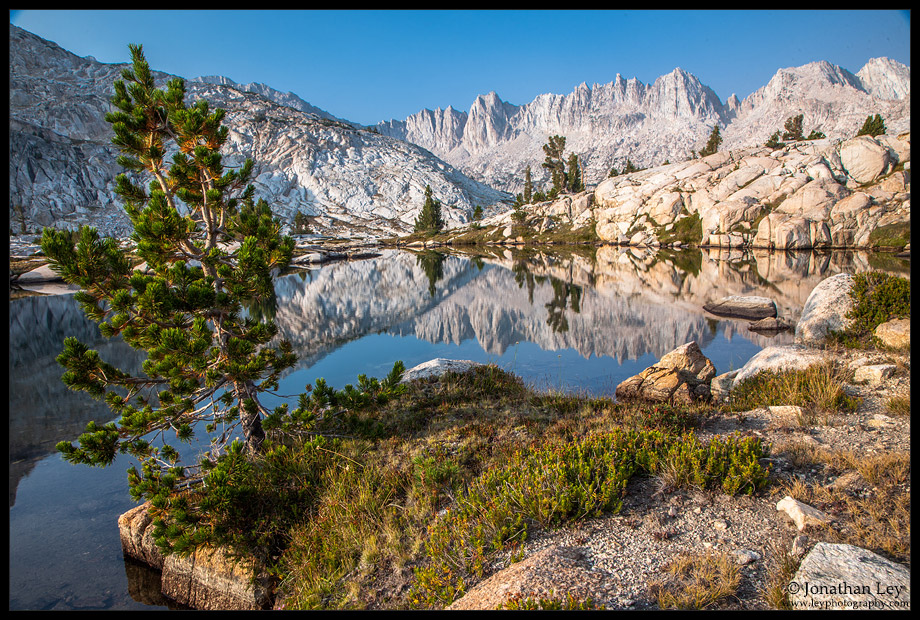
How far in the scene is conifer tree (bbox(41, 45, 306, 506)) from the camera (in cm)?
677

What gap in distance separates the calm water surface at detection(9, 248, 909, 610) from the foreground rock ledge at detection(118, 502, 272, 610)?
1.12 ft

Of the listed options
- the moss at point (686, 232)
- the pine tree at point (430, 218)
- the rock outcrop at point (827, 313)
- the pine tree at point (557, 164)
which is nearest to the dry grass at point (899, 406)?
the rock outcrop at point (827, 313)

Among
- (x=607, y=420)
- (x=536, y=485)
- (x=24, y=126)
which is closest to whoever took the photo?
(x=536, y=485)

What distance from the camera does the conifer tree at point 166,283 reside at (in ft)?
22.2

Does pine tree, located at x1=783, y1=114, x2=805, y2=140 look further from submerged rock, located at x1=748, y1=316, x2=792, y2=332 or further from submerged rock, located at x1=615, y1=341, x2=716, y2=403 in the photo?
submerged rock, located at x1=615, y1=341, x2=716, y2=403

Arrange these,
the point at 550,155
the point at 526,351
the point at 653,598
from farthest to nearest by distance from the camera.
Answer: the point at 550,155 < the point at 526,351 < the point at 653,598

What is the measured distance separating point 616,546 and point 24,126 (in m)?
223

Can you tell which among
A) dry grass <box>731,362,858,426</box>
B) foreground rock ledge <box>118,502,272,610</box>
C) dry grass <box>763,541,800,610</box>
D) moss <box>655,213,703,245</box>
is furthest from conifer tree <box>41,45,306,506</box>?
moss <box>655,213,703,245</box>

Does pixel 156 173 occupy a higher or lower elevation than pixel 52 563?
higher

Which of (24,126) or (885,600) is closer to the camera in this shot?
(885,600)

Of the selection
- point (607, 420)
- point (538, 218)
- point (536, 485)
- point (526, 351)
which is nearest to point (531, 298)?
point (526, 351)

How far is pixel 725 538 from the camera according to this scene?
17.5 feet

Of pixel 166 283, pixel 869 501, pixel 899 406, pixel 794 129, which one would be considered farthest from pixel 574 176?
pixel 166 283
